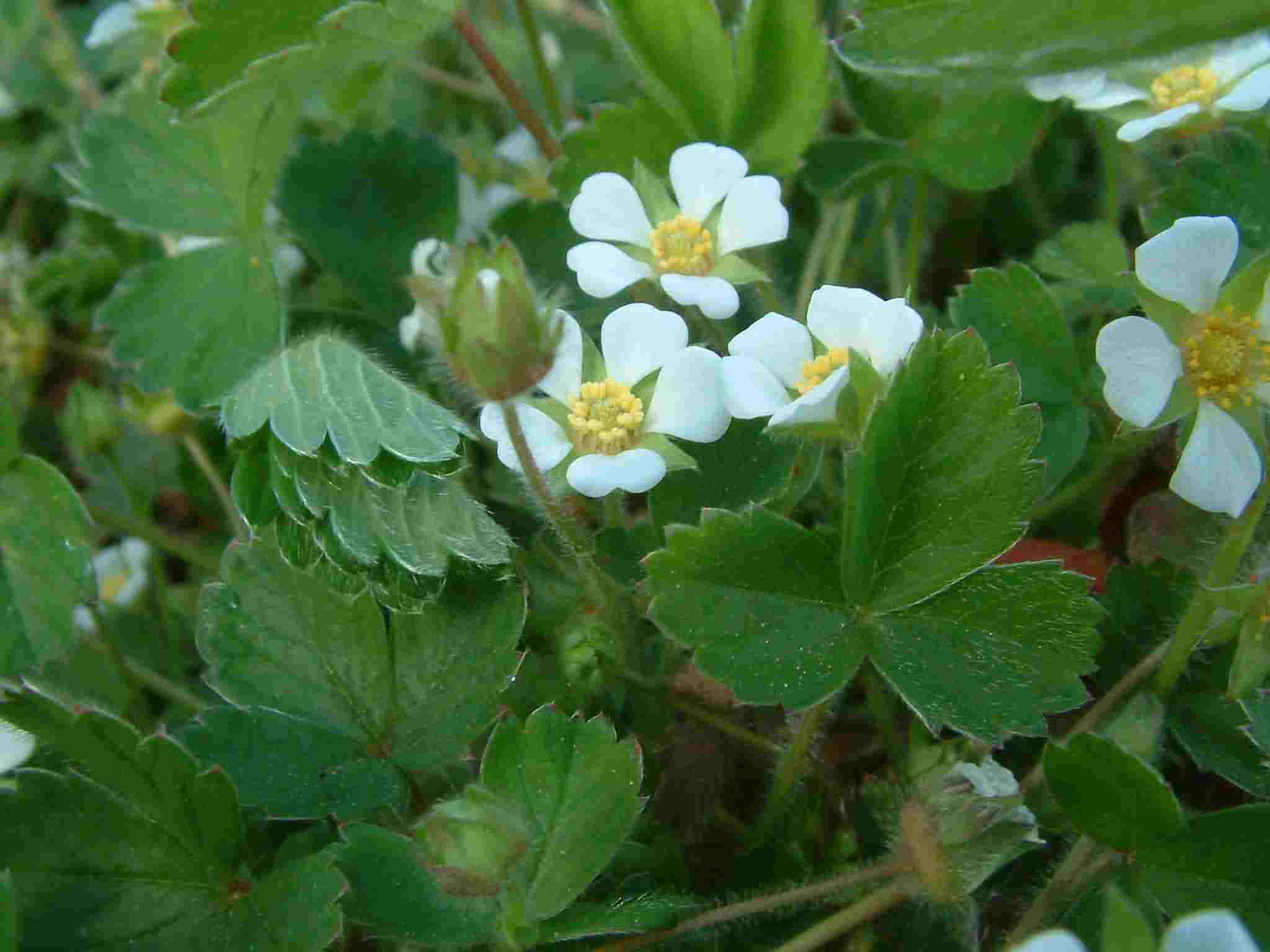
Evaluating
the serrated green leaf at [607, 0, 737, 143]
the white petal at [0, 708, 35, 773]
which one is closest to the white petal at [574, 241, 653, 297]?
the serrated green leaf at [607, 0, 737, 143]

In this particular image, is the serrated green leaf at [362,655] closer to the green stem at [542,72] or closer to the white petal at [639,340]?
the white petal at [639,340]

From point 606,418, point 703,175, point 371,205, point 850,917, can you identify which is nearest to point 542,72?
point 371,205

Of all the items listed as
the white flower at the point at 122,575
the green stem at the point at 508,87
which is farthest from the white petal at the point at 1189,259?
the white flower at the point at 122,575

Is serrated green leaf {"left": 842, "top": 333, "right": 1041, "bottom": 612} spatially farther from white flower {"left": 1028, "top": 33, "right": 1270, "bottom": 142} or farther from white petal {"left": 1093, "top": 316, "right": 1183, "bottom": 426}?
white flower {"left": 1028, "top": 33, "right": 1270, "bottom": 142}

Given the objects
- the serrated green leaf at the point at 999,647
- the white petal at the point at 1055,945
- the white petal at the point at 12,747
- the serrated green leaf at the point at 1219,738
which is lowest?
the serrated green leaf at the point at 1219,738

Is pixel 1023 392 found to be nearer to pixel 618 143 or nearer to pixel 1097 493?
pixel 1097 493

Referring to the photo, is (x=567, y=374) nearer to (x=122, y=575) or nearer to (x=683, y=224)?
(x=683, y=224)

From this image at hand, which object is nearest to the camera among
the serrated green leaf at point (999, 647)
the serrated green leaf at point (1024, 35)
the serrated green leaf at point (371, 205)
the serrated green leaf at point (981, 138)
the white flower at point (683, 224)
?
the serrated green leaf at point (1024, 35)

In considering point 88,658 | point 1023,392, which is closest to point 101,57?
point 88,658
